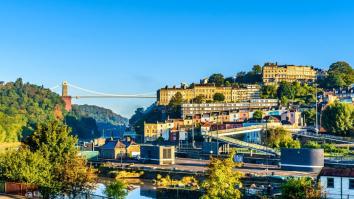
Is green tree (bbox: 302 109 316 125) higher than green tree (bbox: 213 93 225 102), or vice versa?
green tree (bbox: 213 93 225 102)

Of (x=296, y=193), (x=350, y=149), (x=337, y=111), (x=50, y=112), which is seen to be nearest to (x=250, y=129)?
(x=337, y=111)

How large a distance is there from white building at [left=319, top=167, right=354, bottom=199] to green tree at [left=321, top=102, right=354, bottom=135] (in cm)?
5703

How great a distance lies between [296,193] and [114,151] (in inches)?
2193

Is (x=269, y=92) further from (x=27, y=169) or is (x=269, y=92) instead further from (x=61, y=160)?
(x=27, y=169)

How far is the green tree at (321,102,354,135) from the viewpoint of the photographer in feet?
297

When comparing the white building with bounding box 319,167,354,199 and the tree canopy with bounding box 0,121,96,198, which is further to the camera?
the white building with bounding box 319,167,354,199

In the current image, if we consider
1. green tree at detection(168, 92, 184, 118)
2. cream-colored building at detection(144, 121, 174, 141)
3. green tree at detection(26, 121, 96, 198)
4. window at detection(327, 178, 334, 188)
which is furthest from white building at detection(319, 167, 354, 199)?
green tree at detection(168, 92, 184, 118)

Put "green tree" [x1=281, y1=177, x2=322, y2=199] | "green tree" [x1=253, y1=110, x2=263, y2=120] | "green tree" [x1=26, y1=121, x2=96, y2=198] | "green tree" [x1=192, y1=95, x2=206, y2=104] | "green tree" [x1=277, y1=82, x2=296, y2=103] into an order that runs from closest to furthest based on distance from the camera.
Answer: "green tree" [x1=281, y1=177, x2=322, y2=199]
"green tree" [x1=26, y1=121, x2=96, y2=198]
"green tree" [x1=253, y1=110, x2=263, y2=120]
"green tree" [x1=277, y1=82, x2=296, y2=103]
"green tree" [x1=192, y1=95, x2=206, y2=104]

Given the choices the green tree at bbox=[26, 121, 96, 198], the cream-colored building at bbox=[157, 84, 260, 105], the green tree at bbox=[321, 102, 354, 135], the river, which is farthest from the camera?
the cream-colored building at bbox=[157, 84, 260, 105]

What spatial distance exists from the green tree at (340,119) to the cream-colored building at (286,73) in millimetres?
60981

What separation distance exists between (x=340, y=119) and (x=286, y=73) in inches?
2943

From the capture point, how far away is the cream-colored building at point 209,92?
486 feet

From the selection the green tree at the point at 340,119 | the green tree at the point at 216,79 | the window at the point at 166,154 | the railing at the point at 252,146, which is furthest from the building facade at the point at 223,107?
the window at the point at 166,154

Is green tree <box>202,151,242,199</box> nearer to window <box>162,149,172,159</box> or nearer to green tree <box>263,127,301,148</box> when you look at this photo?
window <box>162,149,172,159</box>
